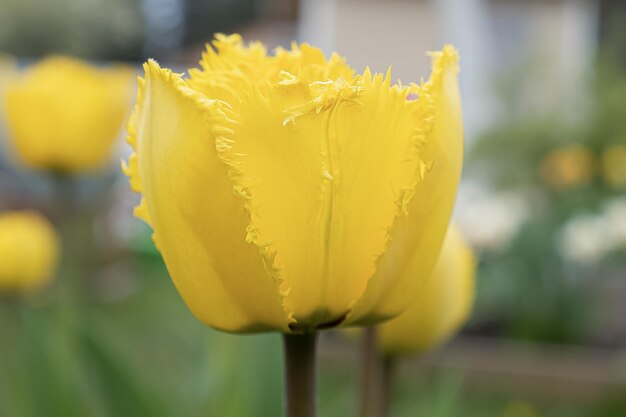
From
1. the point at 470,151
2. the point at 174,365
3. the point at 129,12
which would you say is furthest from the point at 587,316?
the point at 129,12

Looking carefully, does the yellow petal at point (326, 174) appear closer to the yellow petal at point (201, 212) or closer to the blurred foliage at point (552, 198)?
the yellow petal at point (201, 212)

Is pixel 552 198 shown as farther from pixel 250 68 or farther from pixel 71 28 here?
pixel 71 28

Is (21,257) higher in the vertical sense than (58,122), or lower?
Result: lower

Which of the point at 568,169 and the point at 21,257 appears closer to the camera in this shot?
the point at 21,257

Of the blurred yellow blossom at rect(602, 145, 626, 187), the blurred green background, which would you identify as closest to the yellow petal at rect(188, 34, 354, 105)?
the blurred green background

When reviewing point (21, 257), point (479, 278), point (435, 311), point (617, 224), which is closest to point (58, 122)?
point (21, 257)

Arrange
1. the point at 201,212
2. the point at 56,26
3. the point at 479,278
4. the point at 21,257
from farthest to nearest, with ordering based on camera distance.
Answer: the point at 56,26, the point at 479,278, the point at 21,257, the point at 201,212

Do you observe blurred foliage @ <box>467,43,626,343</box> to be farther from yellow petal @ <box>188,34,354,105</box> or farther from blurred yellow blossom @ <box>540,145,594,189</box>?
yellow petal @ <box>188,34,354,105</box>
